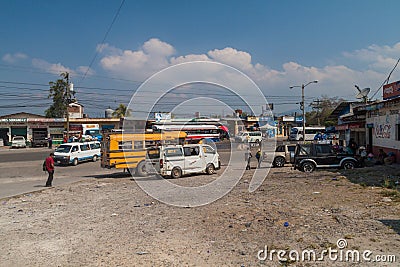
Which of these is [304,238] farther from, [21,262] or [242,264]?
[21,262]

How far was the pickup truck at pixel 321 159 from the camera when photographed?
16344 millimetres

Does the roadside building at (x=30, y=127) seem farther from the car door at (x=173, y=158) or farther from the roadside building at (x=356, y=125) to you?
the car door at (x=173, y=158)

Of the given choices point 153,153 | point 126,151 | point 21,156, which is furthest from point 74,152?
point 21,156

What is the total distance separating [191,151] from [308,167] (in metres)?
5.80

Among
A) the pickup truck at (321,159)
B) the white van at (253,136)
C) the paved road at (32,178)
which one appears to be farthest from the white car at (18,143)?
the pickup truck at (321,159)

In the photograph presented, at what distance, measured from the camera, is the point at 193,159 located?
16.4 m

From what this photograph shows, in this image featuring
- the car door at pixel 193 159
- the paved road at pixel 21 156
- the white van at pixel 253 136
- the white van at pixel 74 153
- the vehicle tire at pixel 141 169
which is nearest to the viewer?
the car door at pixel 193 159

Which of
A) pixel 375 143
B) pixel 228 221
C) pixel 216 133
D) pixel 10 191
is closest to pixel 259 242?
pixel 228 221

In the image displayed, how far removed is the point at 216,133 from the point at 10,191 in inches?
1188

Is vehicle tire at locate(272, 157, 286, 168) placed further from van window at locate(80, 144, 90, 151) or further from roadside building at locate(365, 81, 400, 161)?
van window at locate(80, 144, 90, 151)

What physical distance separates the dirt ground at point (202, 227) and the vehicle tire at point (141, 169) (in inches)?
198

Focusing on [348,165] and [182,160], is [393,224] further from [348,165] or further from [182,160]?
[182,160]

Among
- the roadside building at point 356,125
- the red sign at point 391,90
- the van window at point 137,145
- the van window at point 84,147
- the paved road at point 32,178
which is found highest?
the red sign at point 391,90

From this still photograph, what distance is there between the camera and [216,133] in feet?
137
